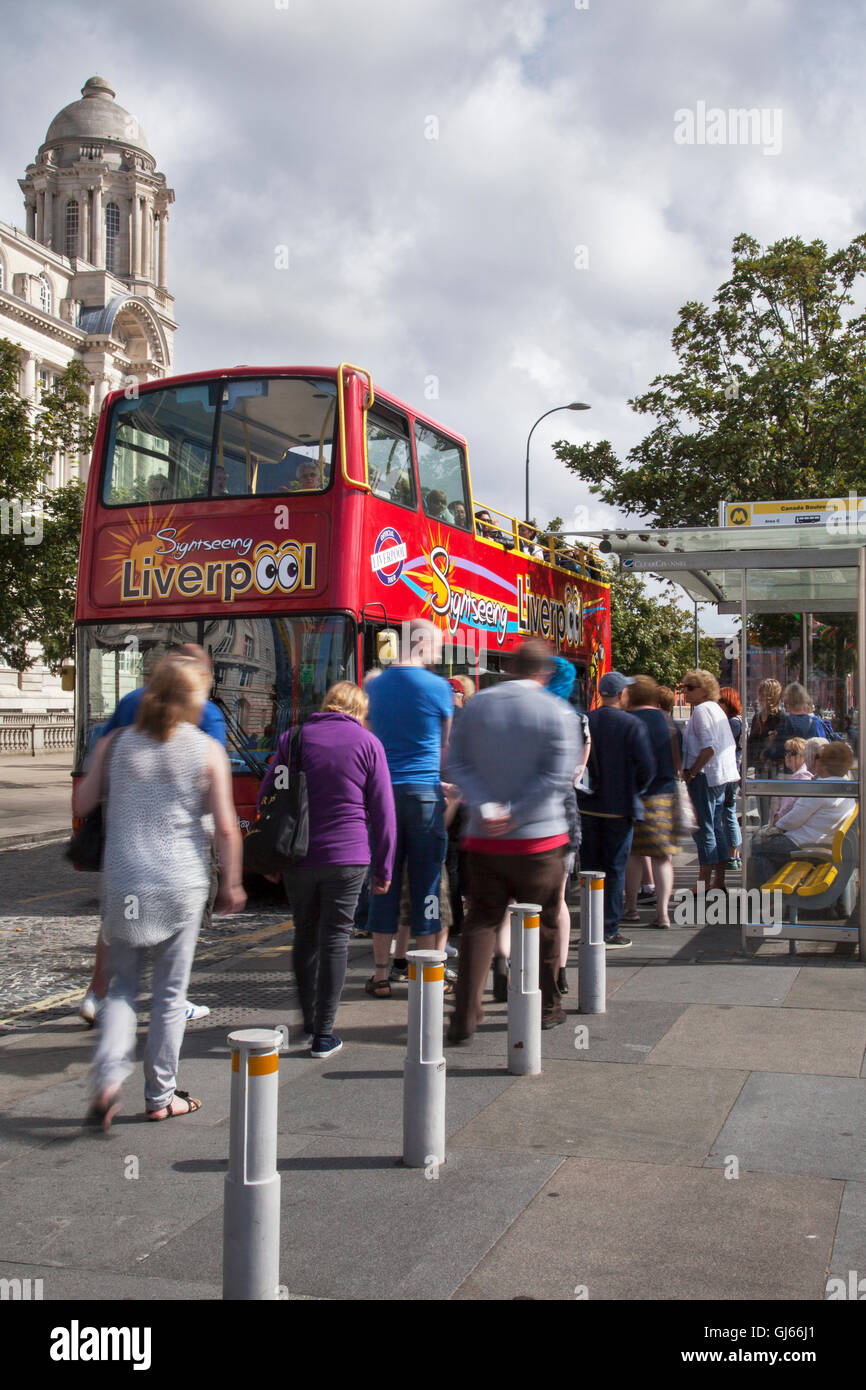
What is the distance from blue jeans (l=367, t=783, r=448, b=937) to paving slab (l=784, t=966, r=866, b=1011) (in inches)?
76.2

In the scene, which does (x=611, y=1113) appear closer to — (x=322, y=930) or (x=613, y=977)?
(x=322, y=930)

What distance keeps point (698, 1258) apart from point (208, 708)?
139 inches

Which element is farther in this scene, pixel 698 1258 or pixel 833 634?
pixel 833 634

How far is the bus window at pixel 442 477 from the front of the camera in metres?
10.7

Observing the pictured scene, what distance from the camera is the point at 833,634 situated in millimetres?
8719

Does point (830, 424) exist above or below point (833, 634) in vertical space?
above

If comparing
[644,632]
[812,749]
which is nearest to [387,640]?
[812,749]

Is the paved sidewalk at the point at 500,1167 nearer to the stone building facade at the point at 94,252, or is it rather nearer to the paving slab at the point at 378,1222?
the paving slab at the point at 378,1222

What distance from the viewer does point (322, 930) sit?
5.40m

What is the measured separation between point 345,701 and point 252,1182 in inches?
111

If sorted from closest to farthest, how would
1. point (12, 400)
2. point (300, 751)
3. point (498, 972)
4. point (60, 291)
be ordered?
point (300, 751)
point (498, 972)
point (12, 400)
point (60, 291)
